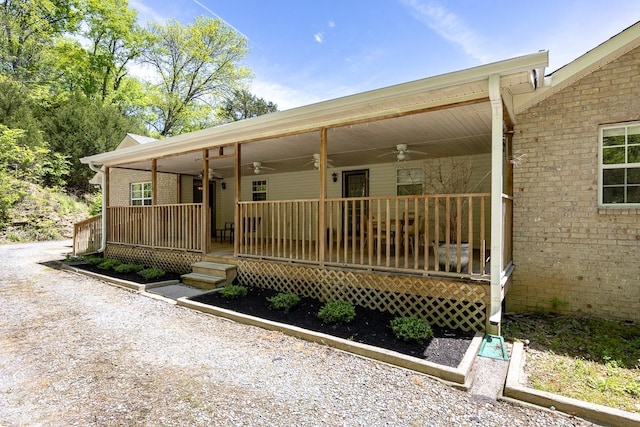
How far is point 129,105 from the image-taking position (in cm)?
2623

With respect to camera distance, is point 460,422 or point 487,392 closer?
point 460,422

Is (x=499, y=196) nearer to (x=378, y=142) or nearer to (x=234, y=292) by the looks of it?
(x=378, y=142)

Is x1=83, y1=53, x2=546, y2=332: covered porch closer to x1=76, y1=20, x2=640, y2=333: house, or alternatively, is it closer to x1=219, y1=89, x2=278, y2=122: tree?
x1=76, y1=20, x2=640, y2=333: house

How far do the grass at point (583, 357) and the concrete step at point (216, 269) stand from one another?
492 cm

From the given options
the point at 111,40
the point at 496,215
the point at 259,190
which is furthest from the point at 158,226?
the point at 111,40

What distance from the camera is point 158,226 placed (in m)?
8.62

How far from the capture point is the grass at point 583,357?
302 centimetres

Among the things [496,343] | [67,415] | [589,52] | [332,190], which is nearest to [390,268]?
[496,343]

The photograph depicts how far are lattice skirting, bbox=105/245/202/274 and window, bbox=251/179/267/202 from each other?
13.4 ft

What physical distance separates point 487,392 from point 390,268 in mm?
2101

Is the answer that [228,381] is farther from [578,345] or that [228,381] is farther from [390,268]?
[578,345]

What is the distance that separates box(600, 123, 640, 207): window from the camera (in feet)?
16.1

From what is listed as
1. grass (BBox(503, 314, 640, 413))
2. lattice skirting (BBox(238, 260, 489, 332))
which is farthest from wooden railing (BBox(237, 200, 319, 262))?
grass (BBox(503, 314, 640, 413))

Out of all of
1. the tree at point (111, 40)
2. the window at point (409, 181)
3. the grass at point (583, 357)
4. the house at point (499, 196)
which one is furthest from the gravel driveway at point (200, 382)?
the tree at point (111, 40)
